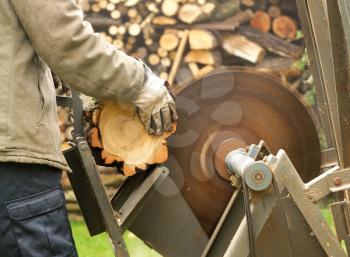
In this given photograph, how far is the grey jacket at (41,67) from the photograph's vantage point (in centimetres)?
233

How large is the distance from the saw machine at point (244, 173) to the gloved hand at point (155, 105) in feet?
0.82

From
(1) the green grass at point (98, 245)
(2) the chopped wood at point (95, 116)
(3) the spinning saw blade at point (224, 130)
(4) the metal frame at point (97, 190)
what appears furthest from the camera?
(1) the green grass at point (98, 245)

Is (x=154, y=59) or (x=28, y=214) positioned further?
(x=154, y=59)

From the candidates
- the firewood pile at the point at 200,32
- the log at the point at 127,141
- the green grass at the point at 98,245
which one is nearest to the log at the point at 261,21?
the firewood pile at the point at 200,32

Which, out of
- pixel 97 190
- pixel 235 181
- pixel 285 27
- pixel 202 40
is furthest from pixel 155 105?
pixel 285 27

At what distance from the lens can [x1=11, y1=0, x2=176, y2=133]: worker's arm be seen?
232cm

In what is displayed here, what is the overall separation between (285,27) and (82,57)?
410 cm

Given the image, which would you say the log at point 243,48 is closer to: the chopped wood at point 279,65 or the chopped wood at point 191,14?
the chopped wood at point 279,65

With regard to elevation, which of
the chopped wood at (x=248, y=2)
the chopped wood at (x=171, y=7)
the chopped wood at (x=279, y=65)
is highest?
the chopped wood at (x=171, y=7)

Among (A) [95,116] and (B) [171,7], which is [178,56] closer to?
(B) [171,7]

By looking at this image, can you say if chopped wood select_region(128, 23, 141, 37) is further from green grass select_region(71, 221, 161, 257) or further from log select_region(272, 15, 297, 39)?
green grass select_region(71, 221, 161, 257)

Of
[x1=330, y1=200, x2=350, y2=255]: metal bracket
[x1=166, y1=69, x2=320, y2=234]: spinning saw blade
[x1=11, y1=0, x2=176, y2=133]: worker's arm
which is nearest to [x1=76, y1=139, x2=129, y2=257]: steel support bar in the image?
[x1=11, y1=0, x2=176, y2=133]: worker's arm

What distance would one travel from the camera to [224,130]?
321cm

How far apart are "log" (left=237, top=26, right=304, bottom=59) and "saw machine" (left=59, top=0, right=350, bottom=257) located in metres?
2.96
